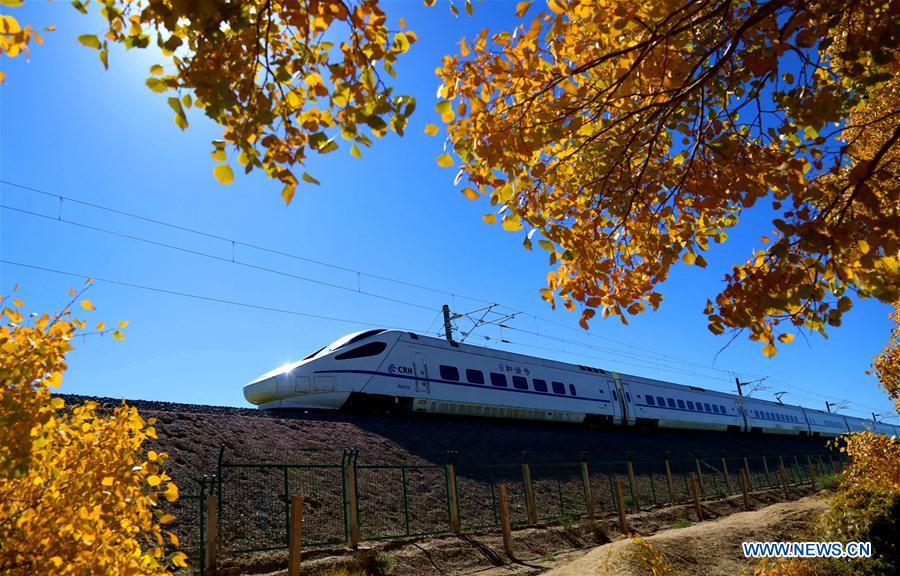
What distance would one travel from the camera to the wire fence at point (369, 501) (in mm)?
9180

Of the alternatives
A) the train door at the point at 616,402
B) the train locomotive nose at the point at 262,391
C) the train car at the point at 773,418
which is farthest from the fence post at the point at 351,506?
the train car at the point at 773,418

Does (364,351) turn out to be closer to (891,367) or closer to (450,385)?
(450,385)

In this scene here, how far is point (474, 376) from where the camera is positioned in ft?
70.4

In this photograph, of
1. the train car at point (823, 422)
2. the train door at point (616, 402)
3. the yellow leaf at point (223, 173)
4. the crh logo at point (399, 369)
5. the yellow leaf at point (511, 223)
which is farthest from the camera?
the train car at point (823, 422)

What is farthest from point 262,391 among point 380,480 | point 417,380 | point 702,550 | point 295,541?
point 702,550

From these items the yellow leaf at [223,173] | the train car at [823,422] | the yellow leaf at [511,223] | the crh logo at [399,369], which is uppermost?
the crh logo at [399,369]

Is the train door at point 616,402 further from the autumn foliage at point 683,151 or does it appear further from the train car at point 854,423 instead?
the train car at point 854,423

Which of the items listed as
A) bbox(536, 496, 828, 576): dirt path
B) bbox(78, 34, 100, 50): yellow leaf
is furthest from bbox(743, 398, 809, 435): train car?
bbox(78, 34, 100, 50): yellow leaf

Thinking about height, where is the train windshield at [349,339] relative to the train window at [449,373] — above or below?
above

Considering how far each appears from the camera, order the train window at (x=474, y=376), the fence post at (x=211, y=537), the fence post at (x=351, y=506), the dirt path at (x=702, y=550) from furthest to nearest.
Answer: the train window at (x=474, y=376)
the fence post at (x=351, y=506)
the dirt path at (x=702, y=550)
the fence post at (x=211, y=537)

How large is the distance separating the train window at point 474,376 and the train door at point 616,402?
9432mm

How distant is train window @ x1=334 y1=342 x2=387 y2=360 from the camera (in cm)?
1838

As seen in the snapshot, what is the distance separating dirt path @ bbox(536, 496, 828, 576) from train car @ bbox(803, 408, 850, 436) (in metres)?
44.7

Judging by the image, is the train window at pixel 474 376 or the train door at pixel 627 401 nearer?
the train window at pixel 474 376
